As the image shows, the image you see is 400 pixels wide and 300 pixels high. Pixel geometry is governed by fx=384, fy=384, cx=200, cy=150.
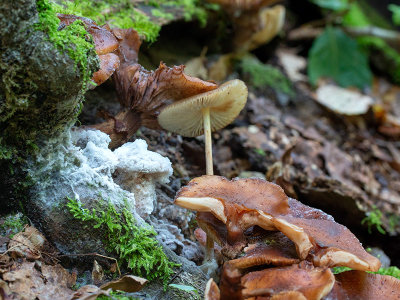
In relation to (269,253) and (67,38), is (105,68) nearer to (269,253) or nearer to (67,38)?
(67,38)

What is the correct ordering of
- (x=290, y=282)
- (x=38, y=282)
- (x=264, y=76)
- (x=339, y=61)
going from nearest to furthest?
1. (x=290, y=282)
2. (x=38, y=282)
3. (x=264, y=76)
4. (x=339, y=61)

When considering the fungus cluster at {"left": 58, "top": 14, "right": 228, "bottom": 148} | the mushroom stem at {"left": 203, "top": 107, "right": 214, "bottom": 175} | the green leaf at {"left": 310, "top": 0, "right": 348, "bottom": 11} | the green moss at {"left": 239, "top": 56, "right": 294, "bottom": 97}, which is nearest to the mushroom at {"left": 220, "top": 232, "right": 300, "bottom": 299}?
the mushroom stem at {"left": 203, "top": 107, "right": 214, "bottom": 175}

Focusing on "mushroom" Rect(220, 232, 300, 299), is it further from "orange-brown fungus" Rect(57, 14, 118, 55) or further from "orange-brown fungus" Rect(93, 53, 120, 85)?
"orange-brown fungus" Rect(57, 14, 118, 55)

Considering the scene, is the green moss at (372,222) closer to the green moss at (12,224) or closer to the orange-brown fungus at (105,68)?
the orange-brown fungus at (105,68)

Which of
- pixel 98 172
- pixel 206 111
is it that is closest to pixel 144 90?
pixel 206 111

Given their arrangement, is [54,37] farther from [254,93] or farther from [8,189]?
[254,93]

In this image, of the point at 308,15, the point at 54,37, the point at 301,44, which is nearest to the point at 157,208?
the point at 54,37
